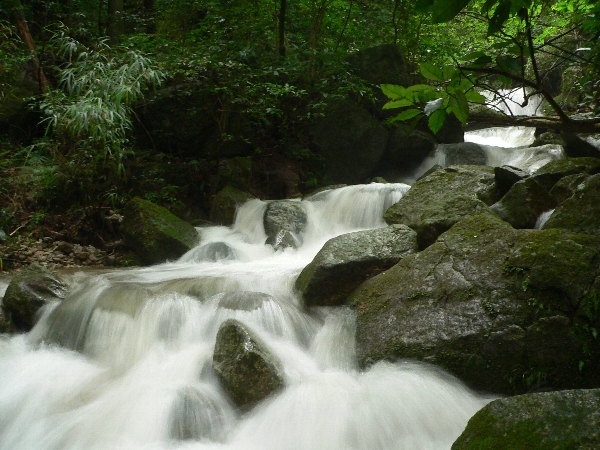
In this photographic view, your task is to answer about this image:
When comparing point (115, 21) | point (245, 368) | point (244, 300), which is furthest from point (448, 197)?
point (115, 21)

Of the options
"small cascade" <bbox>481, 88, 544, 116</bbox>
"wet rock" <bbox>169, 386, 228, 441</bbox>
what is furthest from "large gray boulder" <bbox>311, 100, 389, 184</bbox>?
"wet rock" <bbox>169, 386, 228, 441</bbox>

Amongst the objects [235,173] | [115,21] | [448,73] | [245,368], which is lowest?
[245,368]

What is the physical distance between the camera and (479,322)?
3.51 metres

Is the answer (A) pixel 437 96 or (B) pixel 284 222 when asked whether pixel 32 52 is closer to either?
(B) pixel 284 222

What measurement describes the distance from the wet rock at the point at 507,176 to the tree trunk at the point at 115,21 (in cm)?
784

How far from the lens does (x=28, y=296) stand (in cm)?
470

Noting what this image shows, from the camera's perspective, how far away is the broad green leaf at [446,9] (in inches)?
45.6

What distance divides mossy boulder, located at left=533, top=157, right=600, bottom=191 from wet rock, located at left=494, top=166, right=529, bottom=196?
14.3 inches

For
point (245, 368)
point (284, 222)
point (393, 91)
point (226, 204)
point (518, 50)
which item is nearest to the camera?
point (393, 91)

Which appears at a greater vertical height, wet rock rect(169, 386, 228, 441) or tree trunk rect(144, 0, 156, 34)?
tree trunk rect(144, 0, 156, 34)

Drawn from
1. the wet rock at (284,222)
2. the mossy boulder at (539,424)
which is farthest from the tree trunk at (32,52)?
the mossy boulder at (539,424)

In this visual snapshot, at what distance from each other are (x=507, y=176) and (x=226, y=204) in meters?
4.10

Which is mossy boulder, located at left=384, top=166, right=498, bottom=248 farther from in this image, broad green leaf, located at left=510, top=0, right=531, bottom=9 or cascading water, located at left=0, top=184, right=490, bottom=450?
broad green leaf, located at left=510, top=0, right=531, bottom=9

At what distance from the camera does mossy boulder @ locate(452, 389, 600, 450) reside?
2.11 m
